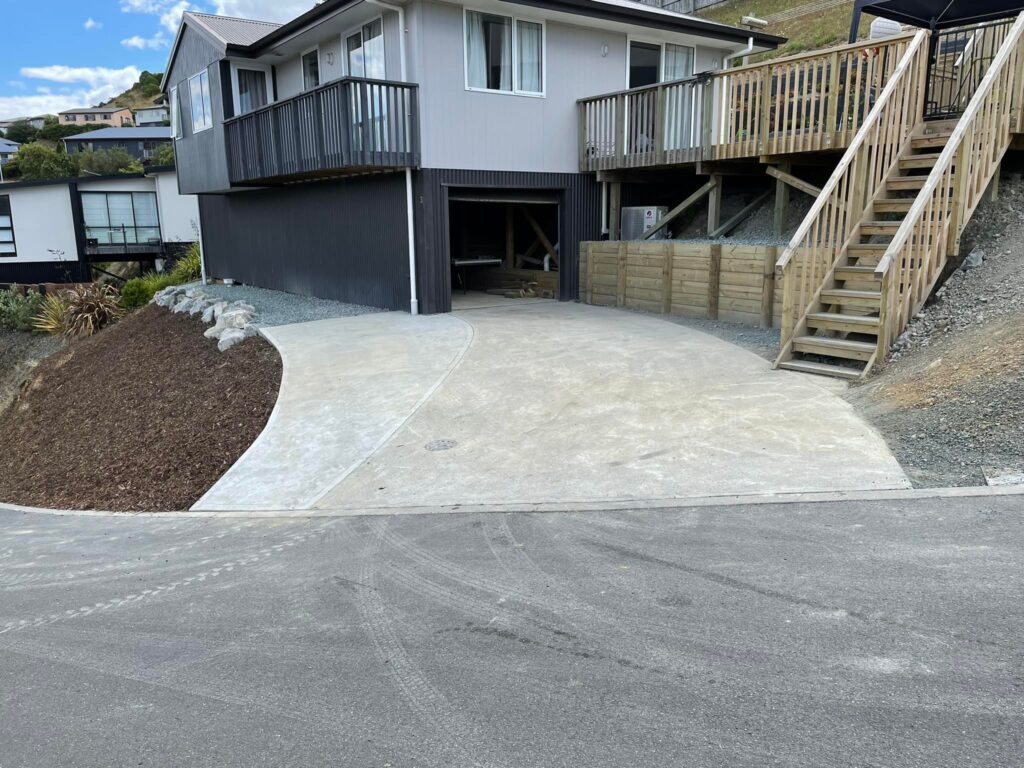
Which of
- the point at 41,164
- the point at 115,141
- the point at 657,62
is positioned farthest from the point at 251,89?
the point at 115,141

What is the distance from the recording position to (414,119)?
1338 cm

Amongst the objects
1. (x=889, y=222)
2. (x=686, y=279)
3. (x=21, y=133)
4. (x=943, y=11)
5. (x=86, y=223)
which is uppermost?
(x=21, y=133)

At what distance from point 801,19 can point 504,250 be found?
2343 cm

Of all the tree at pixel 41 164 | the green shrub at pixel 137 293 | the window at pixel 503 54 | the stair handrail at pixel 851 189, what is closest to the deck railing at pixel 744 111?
the stair handrail at pixel 851 189

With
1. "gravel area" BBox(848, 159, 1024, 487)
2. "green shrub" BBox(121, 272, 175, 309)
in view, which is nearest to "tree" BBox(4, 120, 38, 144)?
"green shrub" BBox(121, 272, 175, 309)

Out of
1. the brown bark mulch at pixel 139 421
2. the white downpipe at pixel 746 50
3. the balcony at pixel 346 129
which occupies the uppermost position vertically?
the white downpipe at pixel 746 50

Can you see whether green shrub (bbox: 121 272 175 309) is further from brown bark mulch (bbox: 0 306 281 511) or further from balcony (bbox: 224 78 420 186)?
balcony (bbox: 224 78 420 186)

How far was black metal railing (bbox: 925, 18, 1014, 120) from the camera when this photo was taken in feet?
36.9

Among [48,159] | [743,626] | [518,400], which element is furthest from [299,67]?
[48,159]

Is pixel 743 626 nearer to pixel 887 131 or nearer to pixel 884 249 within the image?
pixel 884 249

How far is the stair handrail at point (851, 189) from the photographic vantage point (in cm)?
894

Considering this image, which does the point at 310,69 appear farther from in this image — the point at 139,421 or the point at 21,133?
the point at 21,133

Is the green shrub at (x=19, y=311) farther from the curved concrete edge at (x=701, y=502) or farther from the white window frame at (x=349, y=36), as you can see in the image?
the curved concrete edge at (x=701, y=502)

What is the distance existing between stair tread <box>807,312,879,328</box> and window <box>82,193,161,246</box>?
25.2m
